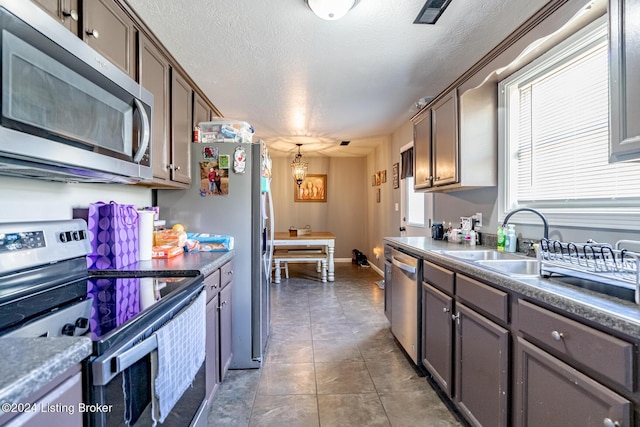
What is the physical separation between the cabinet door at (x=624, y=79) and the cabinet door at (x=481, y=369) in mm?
802

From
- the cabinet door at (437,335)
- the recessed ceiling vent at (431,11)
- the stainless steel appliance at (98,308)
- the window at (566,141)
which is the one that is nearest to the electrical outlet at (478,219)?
the window at (566,141)

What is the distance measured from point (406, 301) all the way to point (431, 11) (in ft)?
6.26

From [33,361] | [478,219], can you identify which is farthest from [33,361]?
[478,219]

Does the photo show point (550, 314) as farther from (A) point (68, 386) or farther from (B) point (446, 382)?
(A) point (68, 386)

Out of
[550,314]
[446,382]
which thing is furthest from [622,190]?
[446,382]

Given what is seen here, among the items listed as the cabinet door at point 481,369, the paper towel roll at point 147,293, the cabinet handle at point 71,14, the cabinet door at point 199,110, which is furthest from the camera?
the cabinet door at point 199,110

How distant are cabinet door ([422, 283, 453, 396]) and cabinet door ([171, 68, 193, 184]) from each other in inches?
73.1

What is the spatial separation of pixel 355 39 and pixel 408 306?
1918 millimetres

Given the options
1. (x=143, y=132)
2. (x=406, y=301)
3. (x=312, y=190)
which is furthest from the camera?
(x=312, y=190)

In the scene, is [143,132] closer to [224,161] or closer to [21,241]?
[21,241]

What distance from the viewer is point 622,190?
1.38 m

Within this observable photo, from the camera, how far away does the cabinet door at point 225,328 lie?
191 cm

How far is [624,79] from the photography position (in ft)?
3.37

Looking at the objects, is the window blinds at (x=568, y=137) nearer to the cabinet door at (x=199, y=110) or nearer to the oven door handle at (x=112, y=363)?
the oven door handle at (x=112, y=363)
